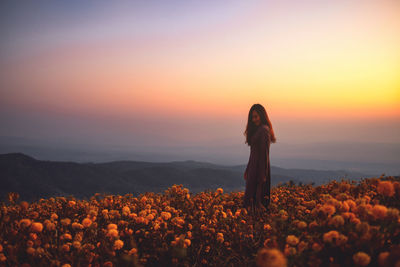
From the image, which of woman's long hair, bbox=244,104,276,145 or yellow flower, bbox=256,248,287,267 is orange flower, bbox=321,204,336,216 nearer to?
yellow flower, bbox=256,248,287,267

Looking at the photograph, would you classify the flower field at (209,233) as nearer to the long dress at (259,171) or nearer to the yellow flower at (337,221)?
the yellow flower at (337,221)

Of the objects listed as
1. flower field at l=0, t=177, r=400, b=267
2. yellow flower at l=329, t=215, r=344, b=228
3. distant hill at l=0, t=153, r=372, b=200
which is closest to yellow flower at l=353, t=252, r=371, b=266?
flower field at l=0, t=177, r=400, b=267

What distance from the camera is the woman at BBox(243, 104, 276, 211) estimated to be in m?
6.09

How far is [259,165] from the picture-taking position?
20.2 feet

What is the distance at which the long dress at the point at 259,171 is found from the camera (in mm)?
6090

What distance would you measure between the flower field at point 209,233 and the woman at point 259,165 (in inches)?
14.2

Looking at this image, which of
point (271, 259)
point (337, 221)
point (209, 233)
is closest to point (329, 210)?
point (337, 221)

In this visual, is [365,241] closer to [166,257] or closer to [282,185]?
[166,257]

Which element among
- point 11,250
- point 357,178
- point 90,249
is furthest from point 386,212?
point 357,178

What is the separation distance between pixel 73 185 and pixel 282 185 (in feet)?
253

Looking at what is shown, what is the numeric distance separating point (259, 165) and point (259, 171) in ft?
0.46

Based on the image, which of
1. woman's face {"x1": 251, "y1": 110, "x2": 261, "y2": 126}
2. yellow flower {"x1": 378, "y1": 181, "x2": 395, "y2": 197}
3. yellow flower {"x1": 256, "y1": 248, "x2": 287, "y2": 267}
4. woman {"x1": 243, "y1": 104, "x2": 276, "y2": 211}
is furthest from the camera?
woman's face {"x1": 251, "y1": 110, "x2": 261, "y2": 126}

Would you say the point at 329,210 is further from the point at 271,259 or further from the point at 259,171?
the point at 259,171

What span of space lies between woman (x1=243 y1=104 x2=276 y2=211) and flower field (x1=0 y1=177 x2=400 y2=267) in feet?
1.19
